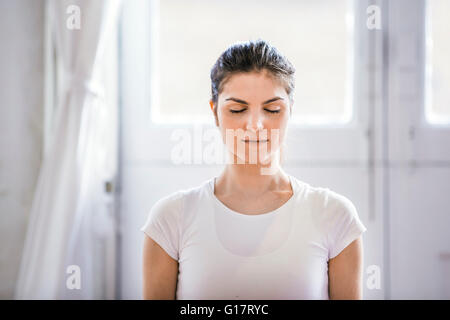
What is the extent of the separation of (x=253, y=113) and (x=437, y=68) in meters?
0.66

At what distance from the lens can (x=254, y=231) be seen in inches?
29.1

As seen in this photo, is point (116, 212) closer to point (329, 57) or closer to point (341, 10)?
point (329, 57)

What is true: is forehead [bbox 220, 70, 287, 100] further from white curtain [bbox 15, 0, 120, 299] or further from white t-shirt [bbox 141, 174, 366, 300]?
white curtain [bbox 15, 0, 120, 299]

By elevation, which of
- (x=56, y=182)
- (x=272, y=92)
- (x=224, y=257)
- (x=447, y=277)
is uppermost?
(x=272, y=92)

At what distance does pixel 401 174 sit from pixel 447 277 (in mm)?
325

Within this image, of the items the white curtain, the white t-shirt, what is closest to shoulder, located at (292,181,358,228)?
the white t-shirt

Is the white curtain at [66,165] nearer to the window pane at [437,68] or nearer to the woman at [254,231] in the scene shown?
the woman at [254,231]

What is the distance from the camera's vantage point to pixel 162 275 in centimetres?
75

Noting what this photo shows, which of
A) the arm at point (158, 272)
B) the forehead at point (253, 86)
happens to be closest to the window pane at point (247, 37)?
the forehead at point (253, 86)

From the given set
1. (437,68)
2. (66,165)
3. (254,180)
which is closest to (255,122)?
(254,180)

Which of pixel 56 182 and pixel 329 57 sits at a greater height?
pixel 329 57

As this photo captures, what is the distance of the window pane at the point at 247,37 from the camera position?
39.3 inches

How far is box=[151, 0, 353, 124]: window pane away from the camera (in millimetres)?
997

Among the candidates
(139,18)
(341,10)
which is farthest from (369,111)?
(139,18)
